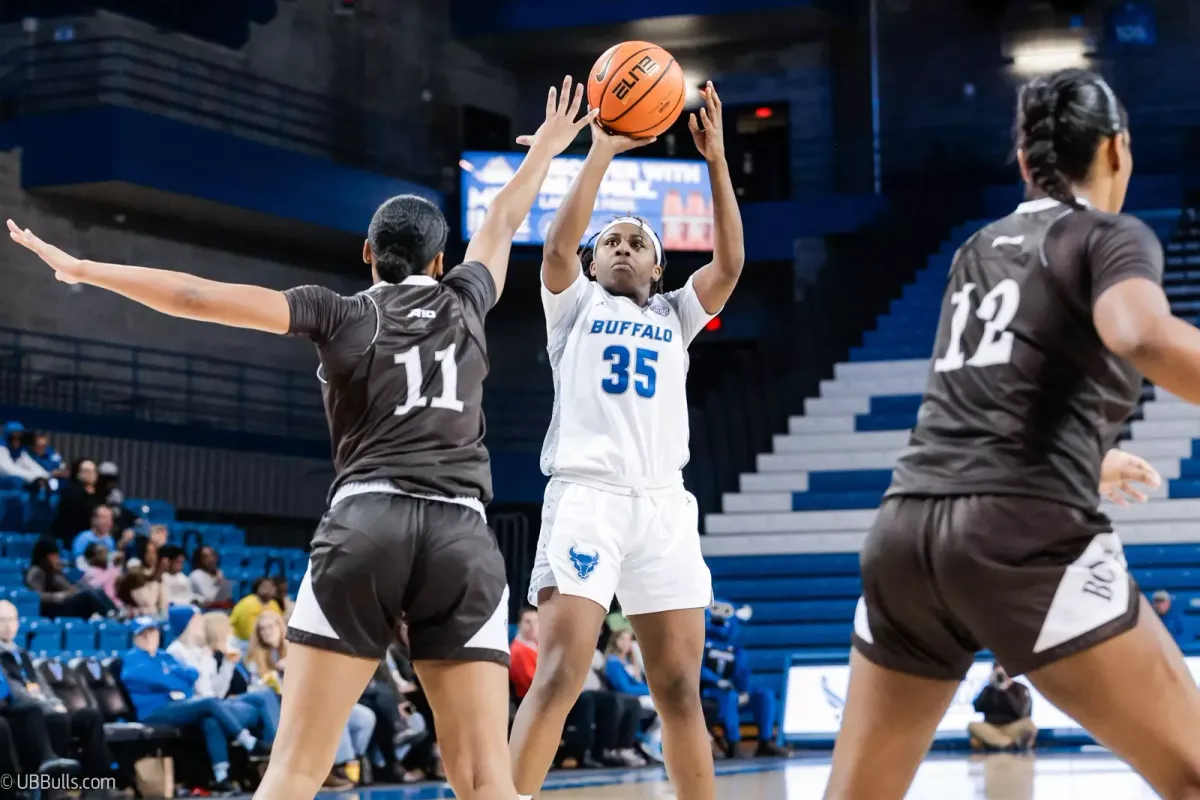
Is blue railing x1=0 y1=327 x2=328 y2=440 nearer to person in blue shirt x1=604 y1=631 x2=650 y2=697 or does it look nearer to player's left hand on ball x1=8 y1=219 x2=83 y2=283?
person in blue shirt x1=604 y1=631 x2=650 y2=697

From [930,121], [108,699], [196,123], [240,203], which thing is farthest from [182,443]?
[930,121]

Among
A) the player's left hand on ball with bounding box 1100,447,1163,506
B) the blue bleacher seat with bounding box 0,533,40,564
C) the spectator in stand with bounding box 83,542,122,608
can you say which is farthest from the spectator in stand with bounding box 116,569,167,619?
the player's left hand on ball with bounding box 1100,447,1163,506

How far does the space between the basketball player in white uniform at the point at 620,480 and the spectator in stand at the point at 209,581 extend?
8009 millimetres

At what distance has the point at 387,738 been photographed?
34.8 feet

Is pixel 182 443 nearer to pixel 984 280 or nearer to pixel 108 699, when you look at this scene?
pixel 108 699

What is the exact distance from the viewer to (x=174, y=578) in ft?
39.7

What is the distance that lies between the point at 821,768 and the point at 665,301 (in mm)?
7335

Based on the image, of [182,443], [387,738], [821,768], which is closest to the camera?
[387,738]

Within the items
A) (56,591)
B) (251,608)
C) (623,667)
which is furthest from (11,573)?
(623,667)

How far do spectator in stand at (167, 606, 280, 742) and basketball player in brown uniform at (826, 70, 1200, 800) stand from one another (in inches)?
272

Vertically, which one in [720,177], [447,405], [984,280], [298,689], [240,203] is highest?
[240,203]

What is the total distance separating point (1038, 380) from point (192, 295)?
1.97 meters

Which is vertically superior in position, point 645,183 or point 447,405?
point 645,183

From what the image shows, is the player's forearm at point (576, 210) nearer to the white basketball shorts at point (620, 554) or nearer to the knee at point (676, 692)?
the white basketball shorts at point (620, 554)
